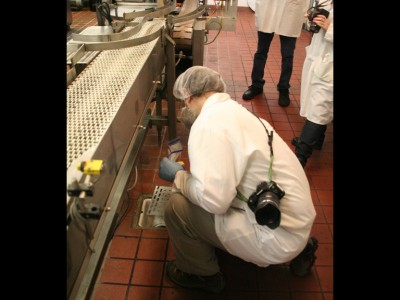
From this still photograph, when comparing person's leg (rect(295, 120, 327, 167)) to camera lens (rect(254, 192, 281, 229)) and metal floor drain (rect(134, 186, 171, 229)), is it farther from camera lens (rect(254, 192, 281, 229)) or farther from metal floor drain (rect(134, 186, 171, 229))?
camera lens (rect(254, 192, 281, 229))

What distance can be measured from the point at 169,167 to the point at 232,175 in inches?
19.2

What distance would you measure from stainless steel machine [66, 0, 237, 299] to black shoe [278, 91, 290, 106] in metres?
1.54

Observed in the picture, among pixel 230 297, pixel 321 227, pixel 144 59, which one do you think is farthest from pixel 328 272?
pixel 144 59

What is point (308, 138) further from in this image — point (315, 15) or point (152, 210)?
point (152, 210)

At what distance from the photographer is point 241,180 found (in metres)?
1.31

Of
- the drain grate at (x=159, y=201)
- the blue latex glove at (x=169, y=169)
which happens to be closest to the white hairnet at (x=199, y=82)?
the blue latex glove at (x=169, y=169)

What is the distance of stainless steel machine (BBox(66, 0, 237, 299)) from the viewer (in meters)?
0.87

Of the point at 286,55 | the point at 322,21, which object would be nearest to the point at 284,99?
the point at 286,55

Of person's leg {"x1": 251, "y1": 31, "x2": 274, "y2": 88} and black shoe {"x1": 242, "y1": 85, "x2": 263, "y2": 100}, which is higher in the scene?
person's leg {"x1": 251, "y1": 31, "x2": 274, "y2": 88}

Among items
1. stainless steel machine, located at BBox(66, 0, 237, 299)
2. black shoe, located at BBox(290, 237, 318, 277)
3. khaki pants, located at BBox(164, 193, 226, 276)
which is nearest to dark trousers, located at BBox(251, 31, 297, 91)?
stainless steel machine, located at BBox(66, 0, 237, 299)

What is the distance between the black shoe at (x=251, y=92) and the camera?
345cm

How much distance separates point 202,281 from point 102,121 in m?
0.97

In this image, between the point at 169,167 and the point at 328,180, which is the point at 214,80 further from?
the point at 328,180

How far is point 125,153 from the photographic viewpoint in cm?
143
